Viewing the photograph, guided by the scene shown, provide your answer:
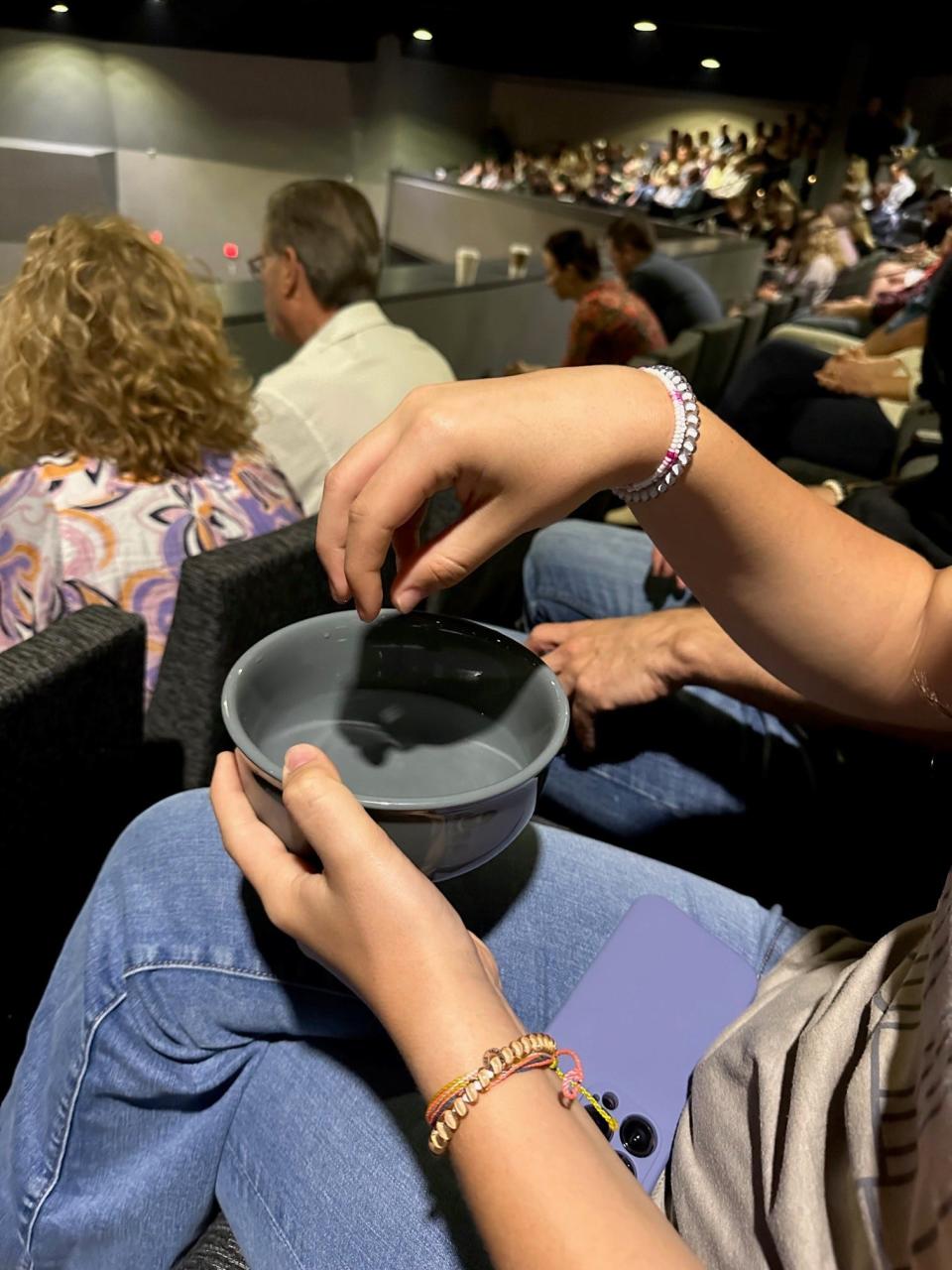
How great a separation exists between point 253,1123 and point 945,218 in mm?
2933

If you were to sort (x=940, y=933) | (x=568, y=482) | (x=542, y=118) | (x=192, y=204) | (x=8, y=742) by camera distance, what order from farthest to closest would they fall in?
(x=542, y=118) → (x=192, y=204) → (x=8, y=742) → (x=568, y=482) → (x=940, y=933)

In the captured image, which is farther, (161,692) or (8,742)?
(161,692)

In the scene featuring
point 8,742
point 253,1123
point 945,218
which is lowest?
point 253,1123

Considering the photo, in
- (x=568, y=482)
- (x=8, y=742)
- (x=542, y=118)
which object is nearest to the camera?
(x=568, y=482)

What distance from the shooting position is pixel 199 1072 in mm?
623

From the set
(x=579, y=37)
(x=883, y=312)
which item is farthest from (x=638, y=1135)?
(x=579, y=37)

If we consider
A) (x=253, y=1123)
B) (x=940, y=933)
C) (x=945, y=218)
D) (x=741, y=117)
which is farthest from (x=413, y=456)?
(x=741, y=117)

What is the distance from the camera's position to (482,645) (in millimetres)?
578

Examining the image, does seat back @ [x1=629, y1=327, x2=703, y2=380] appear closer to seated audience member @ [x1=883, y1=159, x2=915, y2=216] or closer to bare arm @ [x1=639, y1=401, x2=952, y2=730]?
seated audience member @ [x1=883, y1=159, x2=915, y2=216]

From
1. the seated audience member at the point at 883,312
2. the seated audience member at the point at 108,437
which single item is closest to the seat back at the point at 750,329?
the seated audience member at the point at 883,312

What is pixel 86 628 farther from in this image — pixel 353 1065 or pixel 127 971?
pixel 353 1065

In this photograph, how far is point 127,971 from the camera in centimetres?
60

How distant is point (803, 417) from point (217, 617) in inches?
70.1

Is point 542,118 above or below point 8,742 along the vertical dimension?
above
